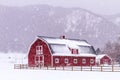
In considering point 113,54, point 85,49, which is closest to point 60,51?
point 85,49

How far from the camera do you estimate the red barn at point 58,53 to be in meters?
65.8

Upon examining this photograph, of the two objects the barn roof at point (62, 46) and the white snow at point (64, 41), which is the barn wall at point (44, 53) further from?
the white snow at point (64, 41)

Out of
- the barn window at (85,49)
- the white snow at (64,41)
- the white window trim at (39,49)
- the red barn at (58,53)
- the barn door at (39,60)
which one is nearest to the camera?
the red barn at (58,53)

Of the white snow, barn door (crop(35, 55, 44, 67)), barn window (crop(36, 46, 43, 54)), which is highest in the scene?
the white snow

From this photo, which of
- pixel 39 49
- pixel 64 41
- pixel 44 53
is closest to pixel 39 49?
pixel 39 49

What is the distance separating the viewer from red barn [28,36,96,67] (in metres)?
65.8

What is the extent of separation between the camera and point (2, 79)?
37.4 metres

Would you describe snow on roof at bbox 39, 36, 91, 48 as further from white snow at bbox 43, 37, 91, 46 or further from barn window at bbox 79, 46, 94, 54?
barn window at bbox 79, 46, 94, 54

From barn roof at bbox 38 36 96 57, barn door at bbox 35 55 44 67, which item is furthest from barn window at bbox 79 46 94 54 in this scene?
barn door at bbox 35 55 44 67

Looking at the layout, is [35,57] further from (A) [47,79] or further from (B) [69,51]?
(A) [47,79]

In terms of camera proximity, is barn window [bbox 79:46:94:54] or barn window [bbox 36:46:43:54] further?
barn window [bbox 79:46:94:54]

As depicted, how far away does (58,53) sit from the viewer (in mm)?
65938

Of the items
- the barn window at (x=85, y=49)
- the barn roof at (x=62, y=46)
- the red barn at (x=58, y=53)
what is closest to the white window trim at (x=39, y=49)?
the red barn at (x=58, y=53)

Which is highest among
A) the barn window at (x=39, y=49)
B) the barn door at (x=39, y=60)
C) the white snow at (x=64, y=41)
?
the white snow at (x=64, y=41)
